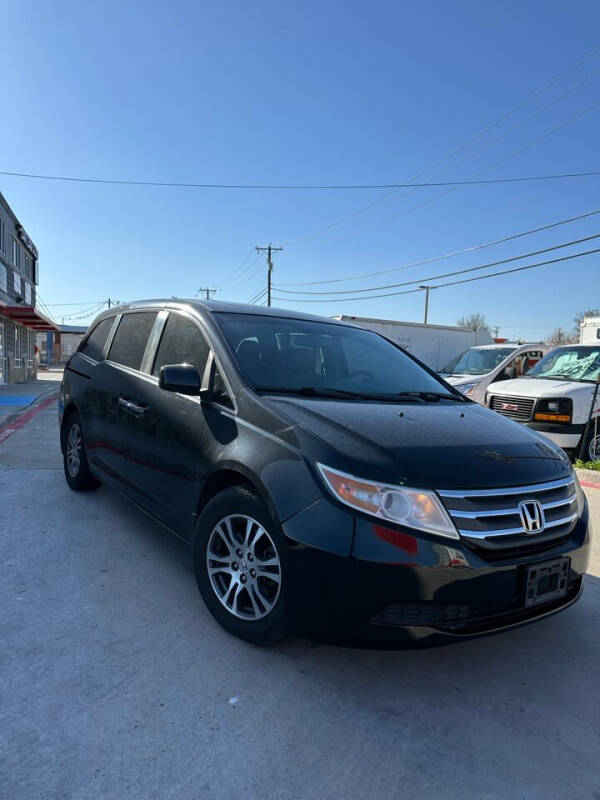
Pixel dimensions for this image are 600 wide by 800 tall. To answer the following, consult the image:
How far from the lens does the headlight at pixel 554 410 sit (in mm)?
→ 7844

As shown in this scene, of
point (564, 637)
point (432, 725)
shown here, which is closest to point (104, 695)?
point (432, 725)

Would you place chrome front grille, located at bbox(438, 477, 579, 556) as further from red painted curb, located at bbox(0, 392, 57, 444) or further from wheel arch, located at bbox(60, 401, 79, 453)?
red painted curb, located at bbox(0, 392, 57, 444)

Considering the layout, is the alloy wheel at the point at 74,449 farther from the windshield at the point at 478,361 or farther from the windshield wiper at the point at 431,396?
the windshield at the point at 478,361

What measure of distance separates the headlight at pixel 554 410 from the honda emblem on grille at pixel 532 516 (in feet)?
19.7

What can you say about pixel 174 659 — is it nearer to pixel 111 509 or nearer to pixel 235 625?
pixel 235 625

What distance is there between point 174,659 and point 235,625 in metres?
0.31

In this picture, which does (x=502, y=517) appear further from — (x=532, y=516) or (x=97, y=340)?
(x=97, y=340)

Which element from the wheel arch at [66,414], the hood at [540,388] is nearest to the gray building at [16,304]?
the wheel arch at [66,414]

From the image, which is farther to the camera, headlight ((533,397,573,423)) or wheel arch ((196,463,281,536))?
headlight ((533,397,573,423))

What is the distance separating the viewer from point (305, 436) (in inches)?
98.2

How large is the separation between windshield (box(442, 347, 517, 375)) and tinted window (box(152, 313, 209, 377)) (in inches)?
377

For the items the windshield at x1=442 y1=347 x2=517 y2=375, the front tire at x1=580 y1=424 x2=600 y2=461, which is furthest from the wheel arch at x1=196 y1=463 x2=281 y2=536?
the windshield at x1=442 y1=347 x2=517 y2=375

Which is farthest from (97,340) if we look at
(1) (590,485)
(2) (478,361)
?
(2) (478,361)

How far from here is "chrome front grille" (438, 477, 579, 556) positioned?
227 cm
